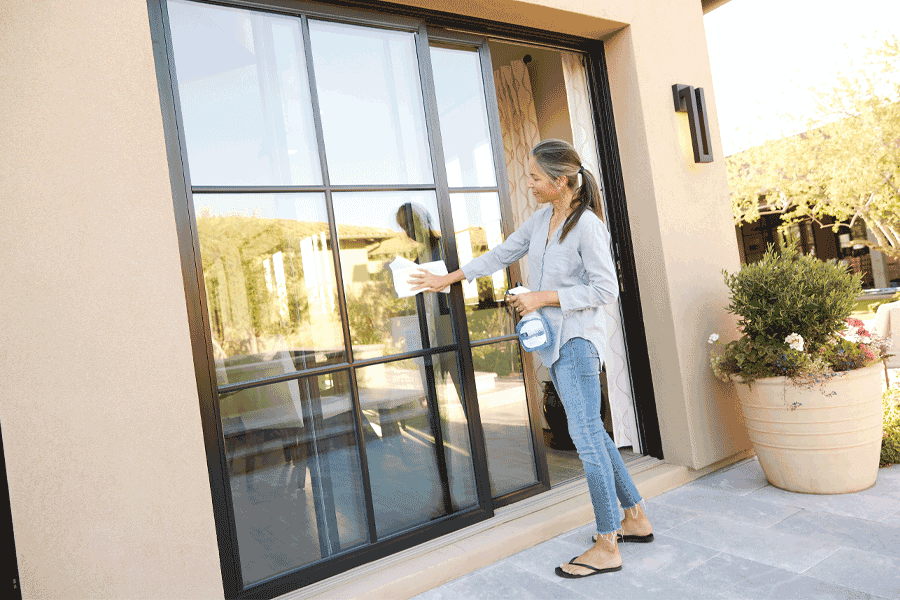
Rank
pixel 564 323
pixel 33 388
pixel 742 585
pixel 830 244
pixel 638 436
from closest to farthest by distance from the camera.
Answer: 1. pixel 33 388
2. pixel 742 585
3. pixel 564 323
4. pixel 638 436
5. pixel 830 244

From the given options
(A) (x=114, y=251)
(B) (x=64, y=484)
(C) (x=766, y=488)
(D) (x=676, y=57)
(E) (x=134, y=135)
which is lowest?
(C) (x=766, y=488)

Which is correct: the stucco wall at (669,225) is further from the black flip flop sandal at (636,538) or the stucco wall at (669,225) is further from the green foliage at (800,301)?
the black flip flop sandal at (636,538)

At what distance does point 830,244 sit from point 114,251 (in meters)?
20.6

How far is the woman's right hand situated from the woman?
0.35m

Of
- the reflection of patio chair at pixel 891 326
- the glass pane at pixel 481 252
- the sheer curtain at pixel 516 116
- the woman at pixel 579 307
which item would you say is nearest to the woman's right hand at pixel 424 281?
the glass pane at pixel 481 252

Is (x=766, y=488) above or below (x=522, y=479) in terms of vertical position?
below

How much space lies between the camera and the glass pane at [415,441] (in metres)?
2.22

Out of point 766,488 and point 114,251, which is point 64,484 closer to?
point 114,251

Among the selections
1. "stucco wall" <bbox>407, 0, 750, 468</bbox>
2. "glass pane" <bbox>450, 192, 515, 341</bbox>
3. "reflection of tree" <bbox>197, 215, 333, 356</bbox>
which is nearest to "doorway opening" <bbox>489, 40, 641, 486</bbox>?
"stucco wall" <bbox>407, 0, 750, 468</bbox>

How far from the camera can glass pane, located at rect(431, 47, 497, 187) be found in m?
2.60

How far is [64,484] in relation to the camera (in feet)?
5.15

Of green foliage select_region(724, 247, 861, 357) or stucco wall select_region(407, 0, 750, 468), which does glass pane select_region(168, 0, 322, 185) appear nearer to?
stucco wall select_region(407, 0, 750, 468)

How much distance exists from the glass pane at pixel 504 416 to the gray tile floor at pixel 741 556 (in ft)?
1.11

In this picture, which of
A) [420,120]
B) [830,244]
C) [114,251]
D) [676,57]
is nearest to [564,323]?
[420,120]
